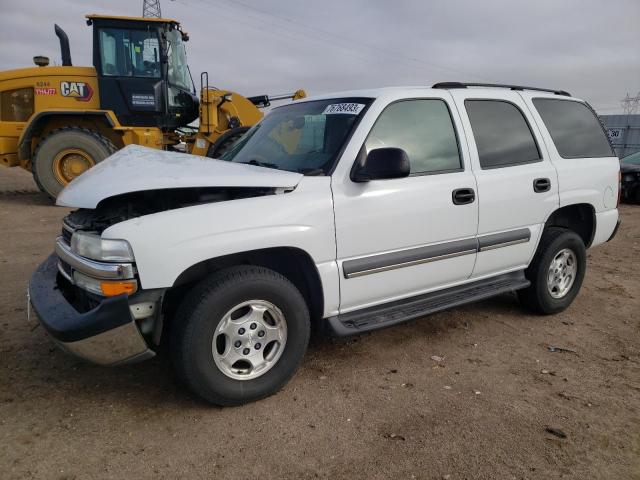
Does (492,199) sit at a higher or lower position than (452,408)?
higher

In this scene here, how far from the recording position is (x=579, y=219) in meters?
4.48

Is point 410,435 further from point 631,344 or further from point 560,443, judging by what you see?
point 631,344

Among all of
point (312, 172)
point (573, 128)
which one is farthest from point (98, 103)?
point (573, 128)

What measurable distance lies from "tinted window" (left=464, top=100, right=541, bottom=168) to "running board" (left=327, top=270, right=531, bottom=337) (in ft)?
3.17

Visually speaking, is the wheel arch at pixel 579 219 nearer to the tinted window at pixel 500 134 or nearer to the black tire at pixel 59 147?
the tinted window at pixel 500 134

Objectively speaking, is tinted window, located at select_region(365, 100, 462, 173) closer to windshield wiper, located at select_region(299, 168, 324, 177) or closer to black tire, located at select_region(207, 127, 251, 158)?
windshield wiper, located at select_region(299, 168, 324, 177)

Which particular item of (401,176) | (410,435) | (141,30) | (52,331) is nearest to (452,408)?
(410,435)

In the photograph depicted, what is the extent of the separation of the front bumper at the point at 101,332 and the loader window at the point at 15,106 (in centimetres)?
891

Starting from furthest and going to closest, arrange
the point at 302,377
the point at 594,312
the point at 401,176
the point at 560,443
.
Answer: the point at 594,312, the point at 302,377, the point at 401,176, the point at 560,443

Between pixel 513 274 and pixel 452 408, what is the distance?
165 centimetres

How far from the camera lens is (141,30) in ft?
29.7

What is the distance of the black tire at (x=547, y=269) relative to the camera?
407 centimetres

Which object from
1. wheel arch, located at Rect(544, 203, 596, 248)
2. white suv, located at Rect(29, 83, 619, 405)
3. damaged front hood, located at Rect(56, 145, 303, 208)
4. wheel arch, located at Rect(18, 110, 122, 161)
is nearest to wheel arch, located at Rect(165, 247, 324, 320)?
white suv, located at Rect(29, 83, 619, 405)

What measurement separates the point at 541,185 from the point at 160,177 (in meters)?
3.00
